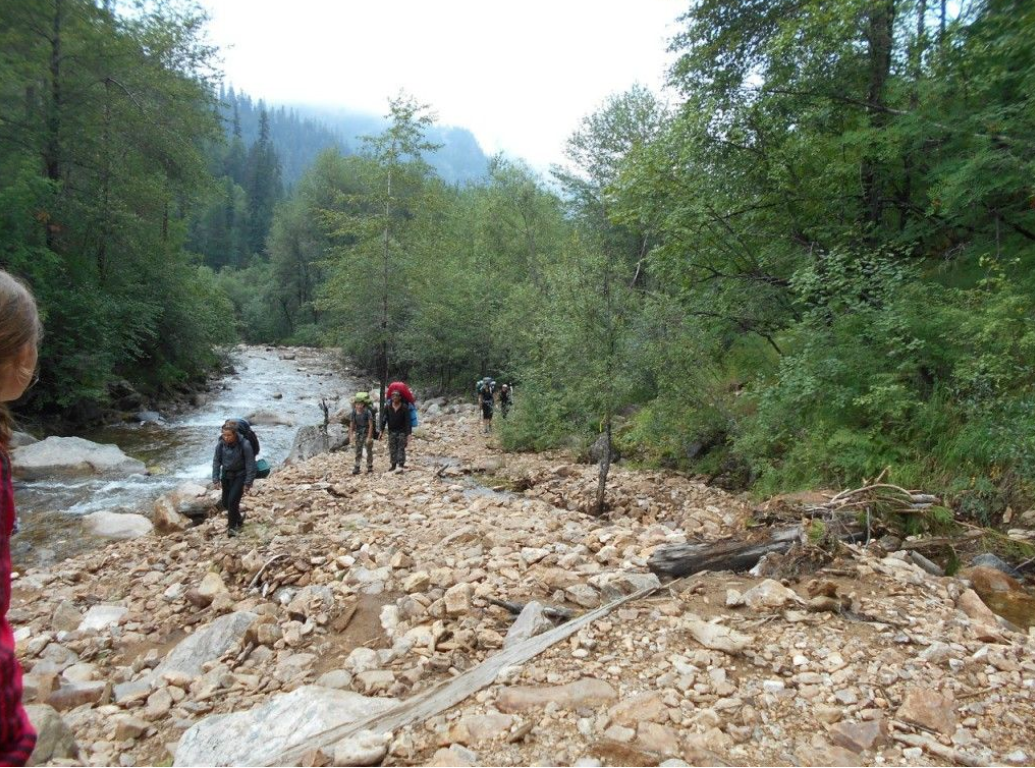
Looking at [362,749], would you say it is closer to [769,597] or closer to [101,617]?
[769,597]

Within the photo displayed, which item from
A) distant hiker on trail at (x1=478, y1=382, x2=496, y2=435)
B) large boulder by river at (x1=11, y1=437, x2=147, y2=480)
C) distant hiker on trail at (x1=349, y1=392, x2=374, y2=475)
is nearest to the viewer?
distant hiker on trail at (x1=349, y1=392, x2=374, y2=475)

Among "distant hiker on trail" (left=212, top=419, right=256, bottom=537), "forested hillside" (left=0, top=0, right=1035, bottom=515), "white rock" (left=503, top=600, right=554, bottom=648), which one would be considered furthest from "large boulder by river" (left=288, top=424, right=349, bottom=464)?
"white rock" (left=503, top=600, right=554, bottom=648)

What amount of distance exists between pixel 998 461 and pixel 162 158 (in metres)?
27.5

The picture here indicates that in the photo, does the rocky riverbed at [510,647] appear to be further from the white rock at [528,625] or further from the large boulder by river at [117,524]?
the large boulder by river at [117,524]

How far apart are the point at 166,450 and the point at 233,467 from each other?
37.0ft

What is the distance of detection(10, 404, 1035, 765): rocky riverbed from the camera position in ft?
9.27

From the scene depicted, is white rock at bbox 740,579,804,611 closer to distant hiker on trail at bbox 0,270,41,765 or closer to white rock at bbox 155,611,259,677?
distant hiker on trail at bbox 0,270,41,765

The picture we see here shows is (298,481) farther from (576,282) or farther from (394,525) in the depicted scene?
(576,282)

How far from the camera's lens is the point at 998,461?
6020 millimetres

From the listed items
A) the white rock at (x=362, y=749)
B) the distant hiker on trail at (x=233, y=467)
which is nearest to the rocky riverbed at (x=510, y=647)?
the white rock at (x=362, y=749)

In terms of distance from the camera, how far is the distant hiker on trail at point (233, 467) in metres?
8.21

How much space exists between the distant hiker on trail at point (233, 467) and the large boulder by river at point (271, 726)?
4973 mm

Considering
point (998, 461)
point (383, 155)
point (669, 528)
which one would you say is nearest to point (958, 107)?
point (998, 461)

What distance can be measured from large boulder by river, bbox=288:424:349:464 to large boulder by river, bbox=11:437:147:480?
3.76 metres
